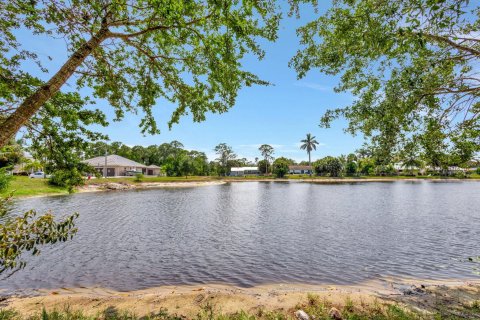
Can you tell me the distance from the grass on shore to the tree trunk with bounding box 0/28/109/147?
4.07m

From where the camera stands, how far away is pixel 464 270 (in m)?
10.7

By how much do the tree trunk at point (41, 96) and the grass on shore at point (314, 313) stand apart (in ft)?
13.4

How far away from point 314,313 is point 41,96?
7962 millimetres

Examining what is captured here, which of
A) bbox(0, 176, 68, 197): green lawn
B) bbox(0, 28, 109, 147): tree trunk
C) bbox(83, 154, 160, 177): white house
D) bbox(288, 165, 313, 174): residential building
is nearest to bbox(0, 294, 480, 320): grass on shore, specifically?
bbox(0, 28, 109, 147): tree trunk

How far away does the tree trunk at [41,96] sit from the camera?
14.2ft


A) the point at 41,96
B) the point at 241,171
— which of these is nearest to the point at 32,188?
the point at 41,96

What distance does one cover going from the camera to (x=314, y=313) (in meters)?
6.28

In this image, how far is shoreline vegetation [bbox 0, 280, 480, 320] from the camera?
6.08 m

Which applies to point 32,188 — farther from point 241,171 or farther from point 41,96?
point 241,171

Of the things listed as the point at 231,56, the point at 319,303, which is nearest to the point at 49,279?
the point at 319,303

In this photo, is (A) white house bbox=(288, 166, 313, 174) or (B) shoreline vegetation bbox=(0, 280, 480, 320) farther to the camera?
(A) white house bbox=(288, 166, 313, 174)

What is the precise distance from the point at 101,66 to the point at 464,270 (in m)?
16.2

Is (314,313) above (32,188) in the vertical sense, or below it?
below

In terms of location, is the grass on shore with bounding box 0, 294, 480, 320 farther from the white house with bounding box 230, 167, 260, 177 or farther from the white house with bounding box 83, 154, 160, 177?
the white house with bounding box 230, 167, 260, 177
